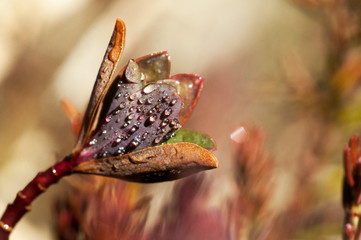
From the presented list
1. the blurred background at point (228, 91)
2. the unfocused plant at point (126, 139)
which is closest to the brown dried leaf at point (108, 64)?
the unfocused plant at point (126, 139)

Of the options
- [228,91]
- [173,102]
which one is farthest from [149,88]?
[228,91]

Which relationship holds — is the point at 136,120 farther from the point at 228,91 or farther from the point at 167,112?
the point at 228,91

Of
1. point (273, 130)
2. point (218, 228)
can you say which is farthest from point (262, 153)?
point (273, 130)

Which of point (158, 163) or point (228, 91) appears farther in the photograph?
point (228, 91)

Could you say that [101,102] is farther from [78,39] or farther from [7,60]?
[78,39]

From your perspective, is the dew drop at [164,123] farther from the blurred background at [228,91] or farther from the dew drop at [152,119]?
the blurred background at [228,91]

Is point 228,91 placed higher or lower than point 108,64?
higher

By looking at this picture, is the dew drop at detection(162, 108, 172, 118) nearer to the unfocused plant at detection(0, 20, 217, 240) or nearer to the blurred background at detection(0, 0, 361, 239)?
the unfocused plant at detection(0, 20, 217, 240)

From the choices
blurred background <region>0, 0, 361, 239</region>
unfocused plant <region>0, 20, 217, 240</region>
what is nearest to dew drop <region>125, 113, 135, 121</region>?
unfocused plant <region>0, 20, 217, 240</region>
